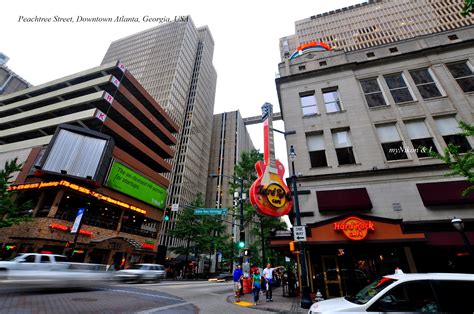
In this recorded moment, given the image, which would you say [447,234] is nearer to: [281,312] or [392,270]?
[392,270]

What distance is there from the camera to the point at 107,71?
144ft

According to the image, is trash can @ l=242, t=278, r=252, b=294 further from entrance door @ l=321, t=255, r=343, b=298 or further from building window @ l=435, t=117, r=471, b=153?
building window @ l=435, t=117, r=471, b=153

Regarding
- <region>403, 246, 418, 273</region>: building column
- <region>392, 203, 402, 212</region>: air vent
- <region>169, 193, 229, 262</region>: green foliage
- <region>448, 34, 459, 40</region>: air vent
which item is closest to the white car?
<region>403, 246, 418, 273</region>: building column

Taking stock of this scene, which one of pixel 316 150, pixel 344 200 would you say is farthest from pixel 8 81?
pixel 344 200

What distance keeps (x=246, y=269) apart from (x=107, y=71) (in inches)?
1847

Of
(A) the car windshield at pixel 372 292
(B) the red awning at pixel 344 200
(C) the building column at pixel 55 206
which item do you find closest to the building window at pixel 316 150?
(B) the red awning at pixel 344 200

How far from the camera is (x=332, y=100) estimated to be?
733 inches

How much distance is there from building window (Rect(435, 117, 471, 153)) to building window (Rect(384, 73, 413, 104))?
277 centimetres

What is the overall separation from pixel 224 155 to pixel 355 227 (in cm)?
9953

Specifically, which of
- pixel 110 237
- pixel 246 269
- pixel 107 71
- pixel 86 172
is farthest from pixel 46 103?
pixel 246 269

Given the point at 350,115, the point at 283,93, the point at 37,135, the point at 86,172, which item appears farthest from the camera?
the point at 37,135

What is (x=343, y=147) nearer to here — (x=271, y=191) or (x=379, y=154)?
(x=379, y=154)

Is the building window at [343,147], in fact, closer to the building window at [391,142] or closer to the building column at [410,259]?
the building window at [391,142]

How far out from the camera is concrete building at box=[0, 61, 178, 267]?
29.6 meters
